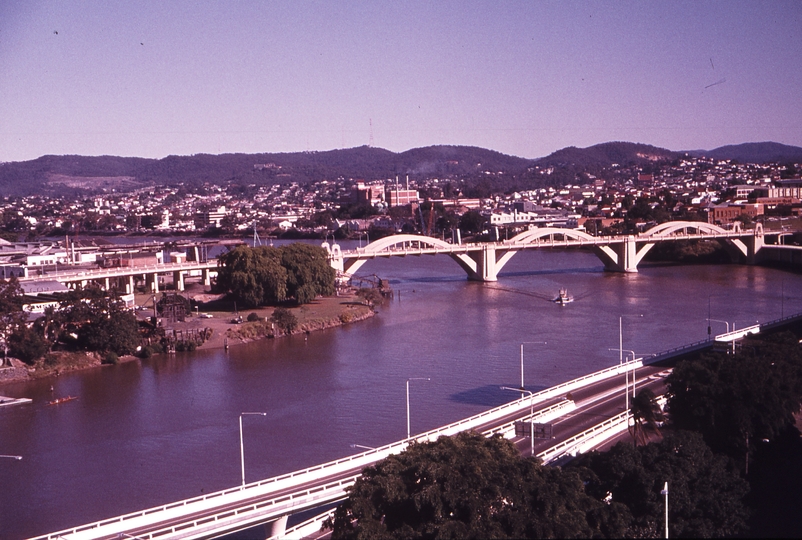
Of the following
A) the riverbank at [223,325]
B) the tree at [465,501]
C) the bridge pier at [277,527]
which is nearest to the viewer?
the tree at [465,501]

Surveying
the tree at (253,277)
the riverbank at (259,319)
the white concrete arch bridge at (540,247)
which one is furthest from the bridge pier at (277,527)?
the white concrete arch bridge at (540,247)

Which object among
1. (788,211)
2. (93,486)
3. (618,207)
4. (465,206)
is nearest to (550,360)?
(93,486)

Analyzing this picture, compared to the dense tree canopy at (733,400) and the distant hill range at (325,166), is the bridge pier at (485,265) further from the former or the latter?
the distant hill range at (325,166)

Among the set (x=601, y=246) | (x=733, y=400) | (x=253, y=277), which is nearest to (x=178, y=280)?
(x=253, y=277)

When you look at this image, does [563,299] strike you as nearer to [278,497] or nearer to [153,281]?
[153,281]

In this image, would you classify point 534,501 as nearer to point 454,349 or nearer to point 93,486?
point 93,486

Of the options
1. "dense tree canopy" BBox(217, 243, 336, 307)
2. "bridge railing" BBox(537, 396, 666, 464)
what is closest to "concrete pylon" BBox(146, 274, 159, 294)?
"dense tree canopy" BBox(217, 243, 336, 307)
